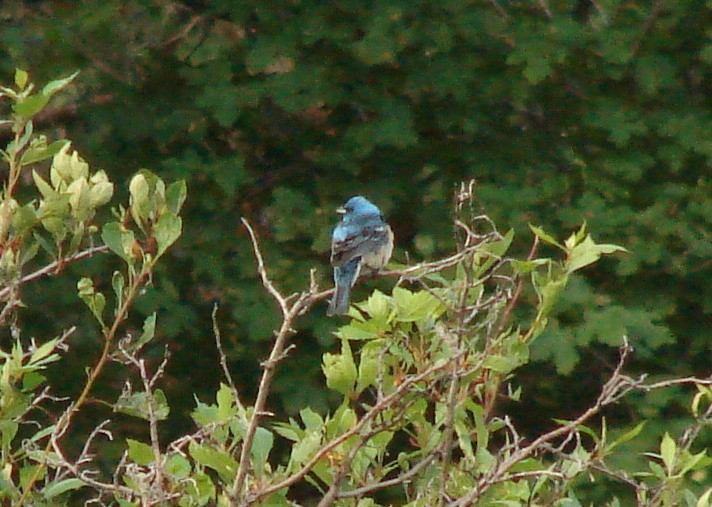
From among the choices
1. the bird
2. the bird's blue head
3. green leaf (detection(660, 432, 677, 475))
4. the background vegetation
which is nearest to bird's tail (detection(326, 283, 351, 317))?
the bird

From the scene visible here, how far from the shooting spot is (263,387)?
2150mm

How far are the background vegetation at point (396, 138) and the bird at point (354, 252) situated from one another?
41.4 inches

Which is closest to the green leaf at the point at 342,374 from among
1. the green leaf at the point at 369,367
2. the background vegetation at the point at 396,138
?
the green leaf at the point at 369,367

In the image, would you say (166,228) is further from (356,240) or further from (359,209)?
(359,209)

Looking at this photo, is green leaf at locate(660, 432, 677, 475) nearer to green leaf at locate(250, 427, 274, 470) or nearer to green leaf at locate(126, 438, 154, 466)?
green leaf at locate(250, 427, 274, 470)

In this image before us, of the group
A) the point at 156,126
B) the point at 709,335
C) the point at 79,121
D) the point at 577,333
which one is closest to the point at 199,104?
the point at 156,126

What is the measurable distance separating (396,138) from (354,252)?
5.61ft

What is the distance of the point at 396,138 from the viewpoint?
633 cm

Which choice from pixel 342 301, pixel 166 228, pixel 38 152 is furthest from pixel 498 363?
pixel 342 301

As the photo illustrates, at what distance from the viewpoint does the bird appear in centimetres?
459

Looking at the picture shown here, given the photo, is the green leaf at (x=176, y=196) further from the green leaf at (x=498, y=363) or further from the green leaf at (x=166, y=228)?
the green leaf at (x=498, y=363)

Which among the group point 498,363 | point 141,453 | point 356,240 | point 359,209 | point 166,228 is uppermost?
point 166,228

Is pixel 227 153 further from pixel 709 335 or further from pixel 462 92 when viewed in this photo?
pixel 709 335

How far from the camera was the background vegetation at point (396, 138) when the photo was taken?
627 cm
